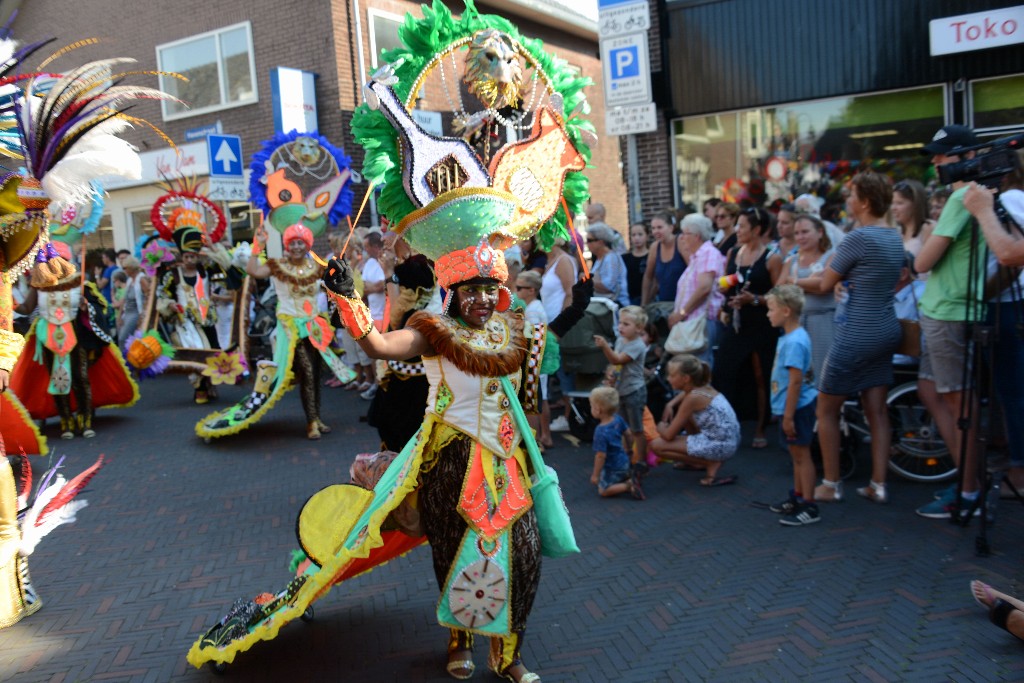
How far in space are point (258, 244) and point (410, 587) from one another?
4.54 metres

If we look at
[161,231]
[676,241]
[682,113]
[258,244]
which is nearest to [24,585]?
[258,244]

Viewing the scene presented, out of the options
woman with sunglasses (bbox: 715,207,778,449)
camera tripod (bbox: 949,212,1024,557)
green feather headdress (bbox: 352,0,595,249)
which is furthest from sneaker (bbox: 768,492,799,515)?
green feather headdress (bbox: 352,0,595,249)

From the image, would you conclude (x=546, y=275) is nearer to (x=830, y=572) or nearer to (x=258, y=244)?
(x=258, y=244)

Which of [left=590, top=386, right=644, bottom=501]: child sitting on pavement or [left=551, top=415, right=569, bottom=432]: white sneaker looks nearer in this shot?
[left=590, top=386, right=644, bottom=501]: child sitting on pavement

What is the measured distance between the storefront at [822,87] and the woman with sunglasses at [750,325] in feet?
13.2

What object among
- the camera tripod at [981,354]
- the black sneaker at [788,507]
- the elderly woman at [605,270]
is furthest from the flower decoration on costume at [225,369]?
the camera tripod at [981,354]

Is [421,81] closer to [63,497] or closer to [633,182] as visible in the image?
[63,497]

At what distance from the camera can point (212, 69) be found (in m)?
15.9

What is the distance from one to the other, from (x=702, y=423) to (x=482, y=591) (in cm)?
315

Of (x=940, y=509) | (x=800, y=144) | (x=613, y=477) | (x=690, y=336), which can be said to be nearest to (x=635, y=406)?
(x=613, y=477)

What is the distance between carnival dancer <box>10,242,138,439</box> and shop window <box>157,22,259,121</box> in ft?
25.6

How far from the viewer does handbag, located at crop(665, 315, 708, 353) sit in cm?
712

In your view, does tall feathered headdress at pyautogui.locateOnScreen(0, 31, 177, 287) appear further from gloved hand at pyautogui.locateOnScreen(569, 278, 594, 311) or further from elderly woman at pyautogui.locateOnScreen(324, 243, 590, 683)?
gloved hand at pyautogui.locateOnScreen(569, 278, 594, 311)

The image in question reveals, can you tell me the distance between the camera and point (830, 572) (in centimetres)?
438
